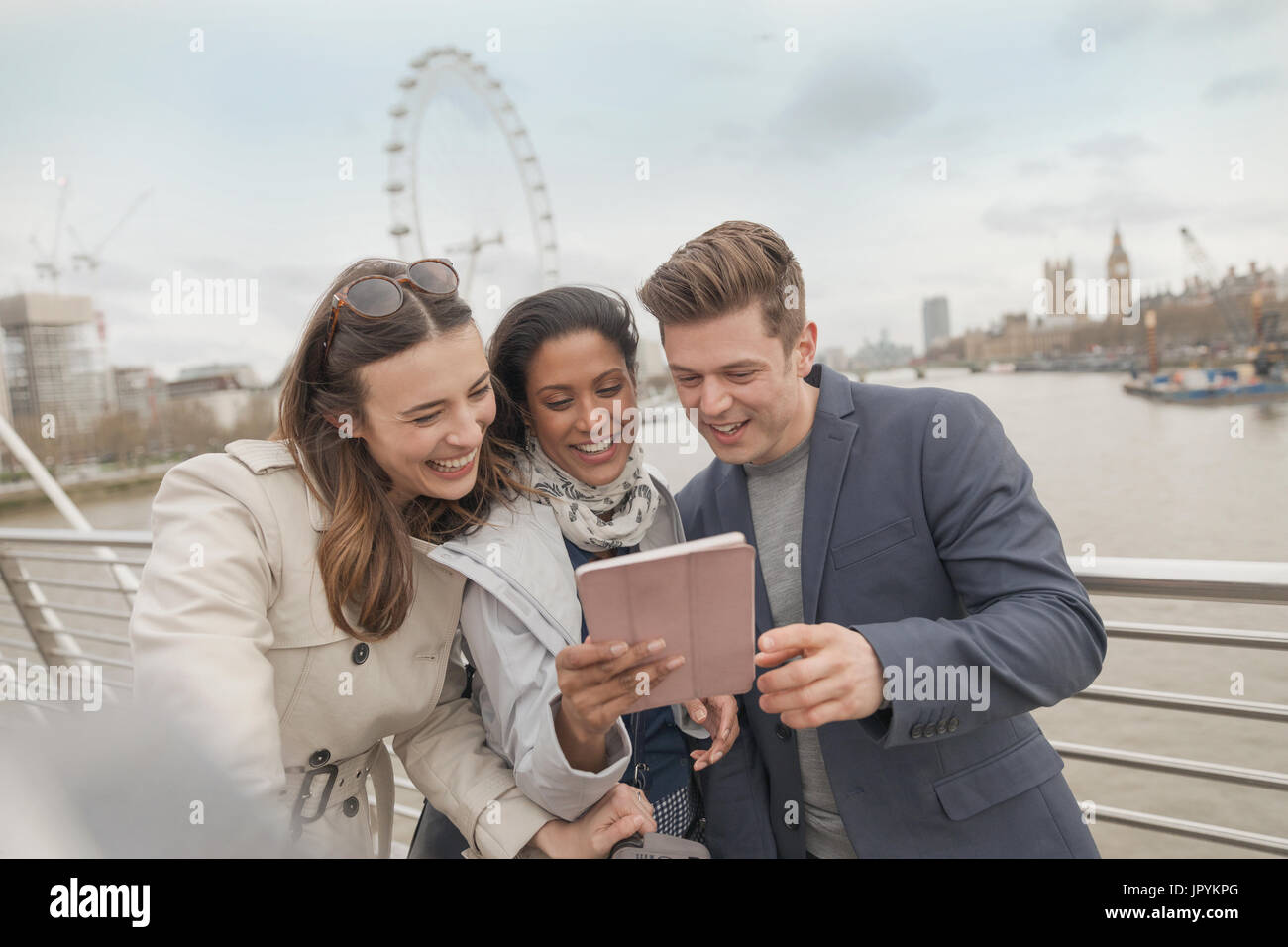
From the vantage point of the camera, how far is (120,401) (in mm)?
17609

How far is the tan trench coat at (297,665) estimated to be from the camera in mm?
1190

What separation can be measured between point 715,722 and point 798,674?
17.6 inches

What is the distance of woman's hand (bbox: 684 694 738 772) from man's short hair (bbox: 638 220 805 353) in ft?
2.28

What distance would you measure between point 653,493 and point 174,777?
54.8 inches

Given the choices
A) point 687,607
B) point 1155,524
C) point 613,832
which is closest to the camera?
point 687,607

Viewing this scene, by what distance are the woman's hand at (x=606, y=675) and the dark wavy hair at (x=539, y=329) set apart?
0.73 meters

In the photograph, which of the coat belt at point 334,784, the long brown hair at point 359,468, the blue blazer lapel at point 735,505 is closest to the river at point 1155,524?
the blue blazer lapel at point 735,505

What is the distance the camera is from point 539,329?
172cm

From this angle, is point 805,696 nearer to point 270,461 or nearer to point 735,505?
point 735,505

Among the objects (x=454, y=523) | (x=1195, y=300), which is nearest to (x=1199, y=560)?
(x=454, y=523)

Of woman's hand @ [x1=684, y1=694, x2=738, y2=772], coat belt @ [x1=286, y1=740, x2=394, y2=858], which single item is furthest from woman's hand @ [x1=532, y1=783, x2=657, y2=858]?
coat belt @ [x1=286, y1=740, x2=394, y2=858]

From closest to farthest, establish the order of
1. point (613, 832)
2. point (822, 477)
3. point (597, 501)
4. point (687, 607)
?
1. point (687, 607)
2. point (613, 832)
3. point (822, 477)
4. point (597, 501)

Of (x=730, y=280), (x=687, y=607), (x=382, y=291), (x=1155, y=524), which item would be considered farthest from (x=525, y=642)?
(x=1155, y=524)

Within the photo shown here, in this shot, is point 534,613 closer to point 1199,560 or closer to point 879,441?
point 879,441
